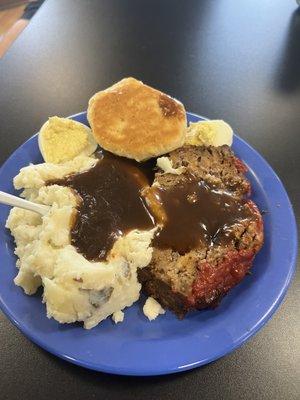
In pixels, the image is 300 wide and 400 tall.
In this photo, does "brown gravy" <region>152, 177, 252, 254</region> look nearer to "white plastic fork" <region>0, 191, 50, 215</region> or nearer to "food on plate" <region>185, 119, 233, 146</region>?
"food on plate" <region>185, 119, 233, 146</region>

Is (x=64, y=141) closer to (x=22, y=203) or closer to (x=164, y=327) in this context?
(x=22, y=203)

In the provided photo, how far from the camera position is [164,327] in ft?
5.00

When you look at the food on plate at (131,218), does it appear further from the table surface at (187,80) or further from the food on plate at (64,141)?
the table surface at (187,80)

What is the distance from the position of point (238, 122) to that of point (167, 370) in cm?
171

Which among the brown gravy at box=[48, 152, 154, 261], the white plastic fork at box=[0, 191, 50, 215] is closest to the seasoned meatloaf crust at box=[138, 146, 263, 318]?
the brown gravy at box=[48, 152, 154, 261]

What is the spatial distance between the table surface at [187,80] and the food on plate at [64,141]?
0.47m

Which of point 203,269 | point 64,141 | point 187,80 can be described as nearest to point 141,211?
point 203,269

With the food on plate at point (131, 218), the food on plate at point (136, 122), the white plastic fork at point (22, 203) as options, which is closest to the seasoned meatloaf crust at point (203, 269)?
the food on plate at point (131, 218)

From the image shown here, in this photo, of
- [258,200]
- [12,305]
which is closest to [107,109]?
[258,200]

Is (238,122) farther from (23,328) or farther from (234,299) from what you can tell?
(23,328)

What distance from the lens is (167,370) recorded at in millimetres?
1359

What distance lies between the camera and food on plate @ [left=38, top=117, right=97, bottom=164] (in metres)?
1.91

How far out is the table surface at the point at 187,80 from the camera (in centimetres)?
152

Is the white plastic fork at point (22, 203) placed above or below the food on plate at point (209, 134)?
below
